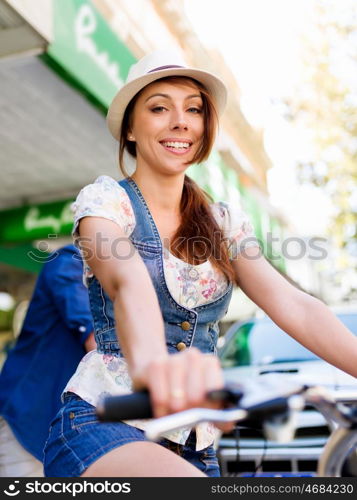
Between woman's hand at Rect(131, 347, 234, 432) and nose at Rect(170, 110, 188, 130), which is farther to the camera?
nose at Rect(170, 110, 188, 130)

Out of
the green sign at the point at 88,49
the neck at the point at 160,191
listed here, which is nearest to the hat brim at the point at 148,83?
the neck at the point at 160,191

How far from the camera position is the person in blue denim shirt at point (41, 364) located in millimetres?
3016

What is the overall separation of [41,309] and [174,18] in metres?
8.40

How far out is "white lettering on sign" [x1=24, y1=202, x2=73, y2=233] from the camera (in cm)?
841

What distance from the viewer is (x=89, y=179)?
875cm

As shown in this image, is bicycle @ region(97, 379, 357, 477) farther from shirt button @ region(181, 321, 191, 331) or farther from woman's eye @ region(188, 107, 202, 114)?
woman's eye @ region(188, 107, 202, 114)

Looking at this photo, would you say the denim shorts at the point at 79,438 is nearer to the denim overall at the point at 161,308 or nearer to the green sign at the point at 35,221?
the denim overall at the point at 161,308

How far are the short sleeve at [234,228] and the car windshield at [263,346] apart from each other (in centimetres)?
329

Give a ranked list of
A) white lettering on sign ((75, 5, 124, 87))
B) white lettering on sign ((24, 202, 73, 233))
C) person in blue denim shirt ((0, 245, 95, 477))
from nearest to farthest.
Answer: person in blue denim shirt ((0, 245, 95, 477)) < white lettering on sign ((75, 5, 124, 87)) < white lettering on sign ((24, 202, 73, 233))

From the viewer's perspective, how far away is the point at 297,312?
1862 mm

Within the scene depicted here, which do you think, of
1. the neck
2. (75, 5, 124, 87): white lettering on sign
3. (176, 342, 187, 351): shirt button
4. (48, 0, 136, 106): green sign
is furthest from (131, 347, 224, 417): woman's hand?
(75, 5, 124, 87): white lettering on sign

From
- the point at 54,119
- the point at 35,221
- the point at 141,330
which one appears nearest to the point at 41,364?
the point at 141,330

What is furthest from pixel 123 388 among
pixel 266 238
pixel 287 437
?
pixel 266 238
